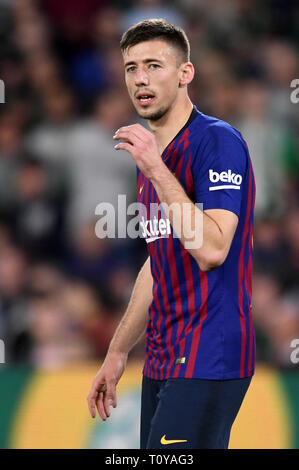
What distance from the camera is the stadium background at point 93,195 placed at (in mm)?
4168

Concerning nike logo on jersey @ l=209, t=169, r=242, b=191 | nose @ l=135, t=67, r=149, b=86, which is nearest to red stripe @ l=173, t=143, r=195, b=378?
nike logo on jersey @ l=209, t=169, r=242, b=191

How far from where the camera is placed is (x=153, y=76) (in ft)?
9.20

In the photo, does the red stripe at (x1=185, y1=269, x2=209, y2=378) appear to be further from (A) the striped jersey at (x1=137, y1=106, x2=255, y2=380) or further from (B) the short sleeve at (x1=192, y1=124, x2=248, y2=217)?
(B) the short sleeve at (x1=192, y1=124, x2=248, y2=217)

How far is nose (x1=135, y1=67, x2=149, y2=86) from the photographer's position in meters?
2.78

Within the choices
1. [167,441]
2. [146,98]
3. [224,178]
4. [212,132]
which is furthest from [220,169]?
[167,441]

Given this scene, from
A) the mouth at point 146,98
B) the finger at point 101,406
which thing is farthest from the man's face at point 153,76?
the finger at point 101,406

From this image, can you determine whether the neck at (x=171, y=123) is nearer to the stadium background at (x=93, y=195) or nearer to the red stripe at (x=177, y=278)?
the red stripe at (x=177, y=278)

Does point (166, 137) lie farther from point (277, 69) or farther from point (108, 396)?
point (277, 69)

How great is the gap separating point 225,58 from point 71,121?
4.46ft

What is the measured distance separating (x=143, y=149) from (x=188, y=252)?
40 centimetres

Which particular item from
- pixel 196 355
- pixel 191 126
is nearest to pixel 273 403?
pixel 196 355

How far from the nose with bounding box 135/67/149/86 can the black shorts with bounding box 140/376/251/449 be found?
3.37ft

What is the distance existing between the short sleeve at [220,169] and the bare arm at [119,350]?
0.60 m

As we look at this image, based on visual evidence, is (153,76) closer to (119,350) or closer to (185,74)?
(185,74)
